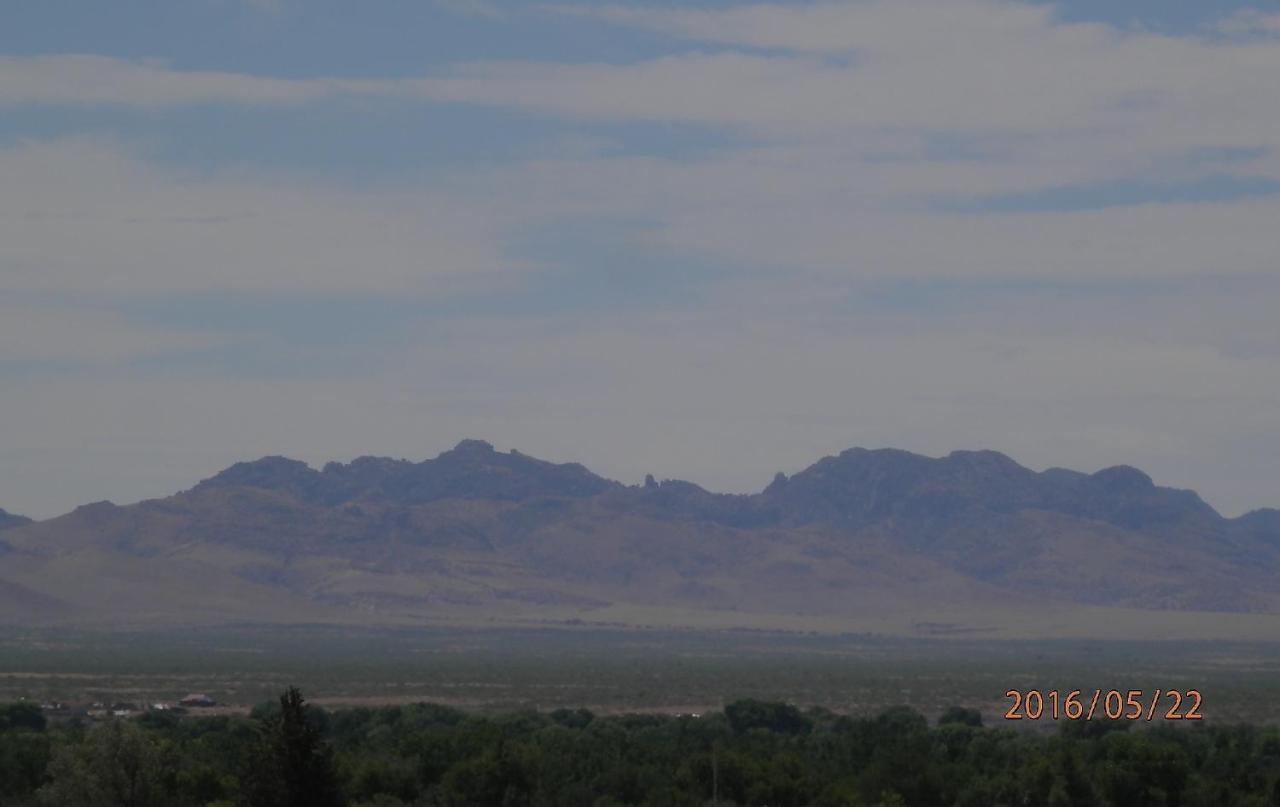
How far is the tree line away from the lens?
43.0 meters

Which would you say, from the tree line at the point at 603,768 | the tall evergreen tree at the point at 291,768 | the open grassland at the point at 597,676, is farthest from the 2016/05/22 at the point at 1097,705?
the tall evergreen tree at the point at 291,768

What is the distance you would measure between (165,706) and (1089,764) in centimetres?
5290

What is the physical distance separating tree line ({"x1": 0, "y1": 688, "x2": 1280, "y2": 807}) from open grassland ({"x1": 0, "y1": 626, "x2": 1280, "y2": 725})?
104 ft

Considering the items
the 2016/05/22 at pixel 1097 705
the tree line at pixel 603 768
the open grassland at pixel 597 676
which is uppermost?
the open grassland at pixel 597 676

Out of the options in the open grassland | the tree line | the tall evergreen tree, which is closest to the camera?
the tall evergreen tree

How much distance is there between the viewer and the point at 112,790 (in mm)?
43156

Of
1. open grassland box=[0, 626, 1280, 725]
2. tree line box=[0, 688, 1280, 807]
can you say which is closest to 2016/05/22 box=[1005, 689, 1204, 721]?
open grassland box=[0, 626, 1280, 725]

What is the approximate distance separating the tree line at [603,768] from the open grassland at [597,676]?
3169cm

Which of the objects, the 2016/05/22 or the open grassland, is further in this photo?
the open grassland

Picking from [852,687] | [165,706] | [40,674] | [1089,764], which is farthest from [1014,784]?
[40,674]

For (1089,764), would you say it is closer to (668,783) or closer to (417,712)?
(668,783)

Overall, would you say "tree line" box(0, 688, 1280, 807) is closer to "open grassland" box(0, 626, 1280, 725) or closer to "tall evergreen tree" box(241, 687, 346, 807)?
"tall evergreen tree" box(241, 687, 346, 807)

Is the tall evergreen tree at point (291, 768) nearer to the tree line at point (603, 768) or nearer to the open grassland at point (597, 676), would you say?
the tree line at point (603, 768)

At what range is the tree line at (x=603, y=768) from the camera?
141 ft
